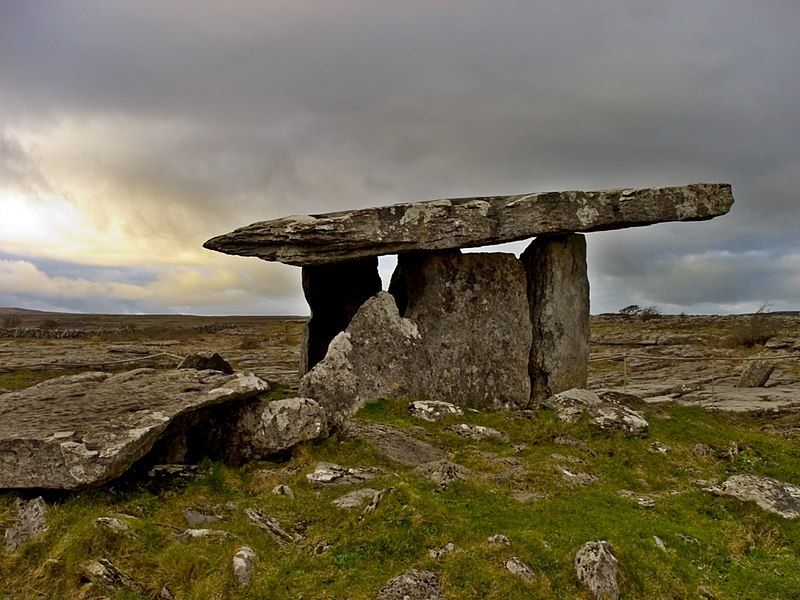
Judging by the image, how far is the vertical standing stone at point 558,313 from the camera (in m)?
16.6

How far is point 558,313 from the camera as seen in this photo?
1681 centimetres

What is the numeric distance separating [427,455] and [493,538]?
3.97m

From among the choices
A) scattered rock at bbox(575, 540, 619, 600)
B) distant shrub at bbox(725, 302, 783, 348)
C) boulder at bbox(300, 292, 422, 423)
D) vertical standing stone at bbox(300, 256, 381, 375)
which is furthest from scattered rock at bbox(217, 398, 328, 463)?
distant shrub at bbox(725, 302, 783, 348)

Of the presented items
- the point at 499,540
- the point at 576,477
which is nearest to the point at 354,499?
the point at 499,540

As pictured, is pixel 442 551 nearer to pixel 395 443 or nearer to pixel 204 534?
pixel 204 534

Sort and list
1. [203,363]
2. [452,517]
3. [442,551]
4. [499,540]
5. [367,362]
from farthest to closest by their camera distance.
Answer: [203,363] < [367,362] < [452,517] < [499,540] < [442,551]

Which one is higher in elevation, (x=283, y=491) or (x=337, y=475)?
(x=337, y=475)

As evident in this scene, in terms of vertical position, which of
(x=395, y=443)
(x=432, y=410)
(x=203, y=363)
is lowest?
(x=395, y=443)

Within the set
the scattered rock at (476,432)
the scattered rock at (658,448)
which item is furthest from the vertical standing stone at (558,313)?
the scattered rock at (658,448)

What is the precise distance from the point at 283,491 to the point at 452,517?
2.84 meters

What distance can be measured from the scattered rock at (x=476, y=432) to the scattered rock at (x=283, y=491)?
4164mm

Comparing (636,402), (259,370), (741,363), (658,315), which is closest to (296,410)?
(636,402)

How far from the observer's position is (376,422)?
12.8 meters

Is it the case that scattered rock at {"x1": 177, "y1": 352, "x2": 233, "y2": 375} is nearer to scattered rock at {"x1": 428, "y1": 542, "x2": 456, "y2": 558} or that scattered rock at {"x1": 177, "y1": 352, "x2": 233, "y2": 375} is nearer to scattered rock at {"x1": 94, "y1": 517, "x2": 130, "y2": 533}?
Result: scattered rock at {"x1": 94, "y1": 517, "x2": 130, "y2": 533}
